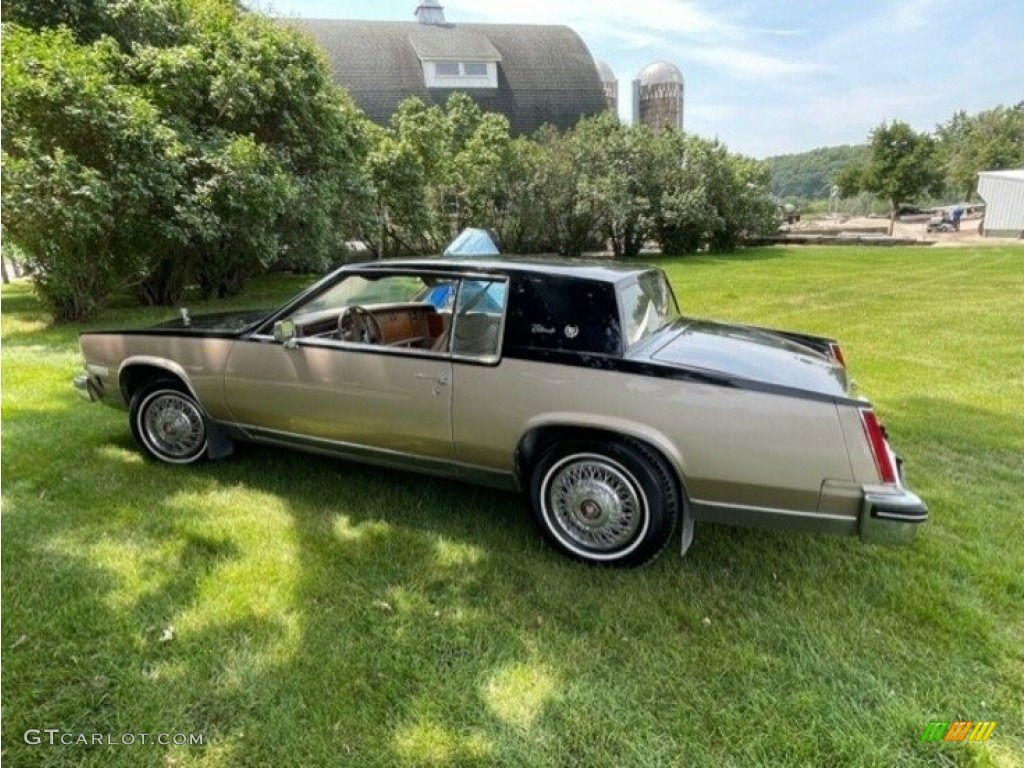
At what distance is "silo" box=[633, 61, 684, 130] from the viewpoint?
5072cm

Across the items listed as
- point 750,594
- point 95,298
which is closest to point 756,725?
point 750,594

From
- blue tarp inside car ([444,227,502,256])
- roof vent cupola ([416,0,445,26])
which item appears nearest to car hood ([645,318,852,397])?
blue tarp inside car ([444,227,502,256])

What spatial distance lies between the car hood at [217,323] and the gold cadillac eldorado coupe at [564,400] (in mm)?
37

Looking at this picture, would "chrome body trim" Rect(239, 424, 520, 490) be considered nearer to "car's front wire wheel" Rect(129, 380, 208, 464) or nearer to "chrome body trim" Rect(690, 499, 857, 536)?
"car's front wire wheel" Rect(129, 380, 208, 464)

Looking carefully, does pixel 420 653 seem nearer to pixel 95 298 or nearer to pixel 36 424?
pixel 36 424

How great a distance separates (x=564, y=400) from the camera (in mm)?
2963

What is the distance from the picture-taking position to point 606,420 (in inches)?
114

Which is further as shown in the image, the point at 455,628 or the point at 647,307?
the point at 647,307

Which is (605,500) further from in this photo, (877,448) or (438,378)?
(877,448)

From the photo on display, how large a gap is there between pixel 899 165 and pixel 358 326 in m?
38.4

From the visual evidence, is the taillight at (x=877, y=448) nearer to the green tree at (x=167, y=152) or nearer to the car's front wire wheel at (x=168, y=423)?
the car's front wire wheel at (x=168, y=423)

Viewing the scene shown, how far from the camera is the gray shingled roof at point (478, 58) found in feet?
113

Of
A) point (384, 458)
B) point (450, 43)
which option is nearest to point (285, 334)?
point (384, 458)

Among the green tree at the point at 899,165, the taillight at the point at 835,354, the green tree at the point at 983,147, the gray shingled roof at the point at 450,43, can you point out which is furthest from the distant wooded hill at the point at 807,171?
the taillight at the point at 835,354
